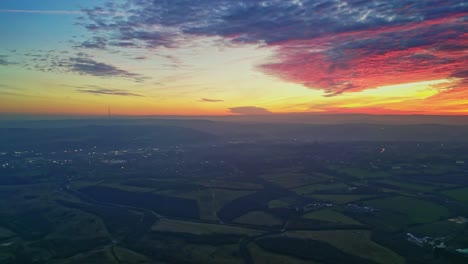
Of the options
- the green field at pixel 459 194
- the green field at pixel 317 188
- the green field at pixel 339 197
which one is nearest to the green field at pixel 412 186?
the green field at pixel 459 194

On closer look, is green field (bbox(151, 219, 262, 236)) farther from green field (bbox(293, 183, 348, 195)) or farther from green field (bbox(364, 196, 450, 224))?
green field (bbox(293, 183, 348, 195))

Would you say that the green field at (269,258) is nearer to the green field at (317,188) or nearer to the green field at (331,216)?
the green field at (331,216)

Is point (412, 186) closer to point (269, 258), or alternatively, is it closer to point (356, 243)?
point (356, 243)

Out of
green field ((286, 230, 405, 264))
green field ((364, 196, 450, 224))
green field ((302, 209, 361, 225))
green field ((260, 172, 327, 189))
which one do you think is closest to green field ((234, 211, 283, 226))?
green field ((286, 230, 405, 264))

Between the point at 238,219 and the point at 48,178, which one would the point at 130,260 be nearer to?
the point at 238,219

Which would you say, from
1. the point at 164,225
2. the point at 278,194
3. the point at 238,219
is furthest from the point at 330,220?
the point at 164,225
